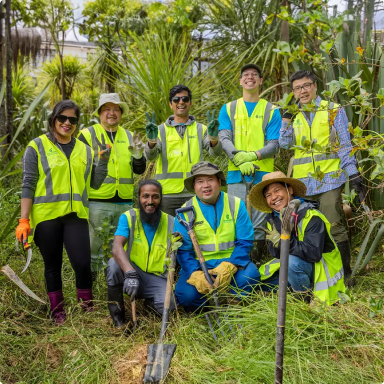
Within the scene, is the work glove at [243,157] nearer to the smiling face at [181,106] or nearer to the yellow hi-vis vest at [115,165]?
the smiling face at [181,106]

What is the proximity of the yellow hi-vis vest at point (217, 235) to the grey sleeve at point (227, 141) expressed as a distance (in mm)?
662

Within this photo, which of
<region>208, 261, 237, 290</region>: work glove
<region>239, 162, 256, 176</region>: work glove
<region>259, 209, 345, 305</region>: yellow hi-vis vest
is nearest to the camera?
<region>259, 209, 345, 305</region>: yellow hi-vis vest

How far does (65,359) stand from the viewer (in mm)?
2852

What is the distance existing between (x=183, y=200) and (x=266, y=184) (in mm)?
1060

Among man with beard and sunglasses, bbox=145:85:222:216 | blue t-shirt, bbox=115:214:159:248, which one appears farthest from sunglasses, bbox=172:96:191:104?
blue t-shirt, bbox=115:214:159:248

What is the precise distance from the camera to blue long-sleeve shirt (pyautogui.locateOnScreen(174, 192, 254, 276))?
3402 mm

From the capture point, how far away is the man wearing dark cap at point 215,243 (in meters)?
3.32

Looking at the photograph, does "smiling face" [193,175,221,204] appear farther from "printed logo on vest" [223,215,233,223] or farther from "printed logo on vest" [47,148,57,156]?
"printed logo on vest" [47,148,57,156]

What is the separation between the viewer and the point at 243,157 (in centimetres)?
386

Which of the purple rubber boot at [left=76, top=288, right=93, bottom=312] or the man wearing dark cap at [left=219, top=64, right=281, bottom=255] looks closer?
the purple rubber boot at [left=76, top=288, right=93, bottom=312]

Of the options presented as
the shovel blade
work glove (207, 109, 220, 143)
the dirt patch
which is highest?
work glove (207, 109, 220, 143)

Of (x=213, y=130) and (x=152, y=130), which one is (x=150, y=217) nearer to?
(x=152, y=130)

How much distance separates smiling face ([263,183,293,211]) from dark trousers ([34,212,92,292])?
1418 mm

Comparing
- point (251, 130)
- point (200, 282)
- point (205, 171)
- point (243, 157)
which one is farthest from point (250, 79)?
point (200, 282)
